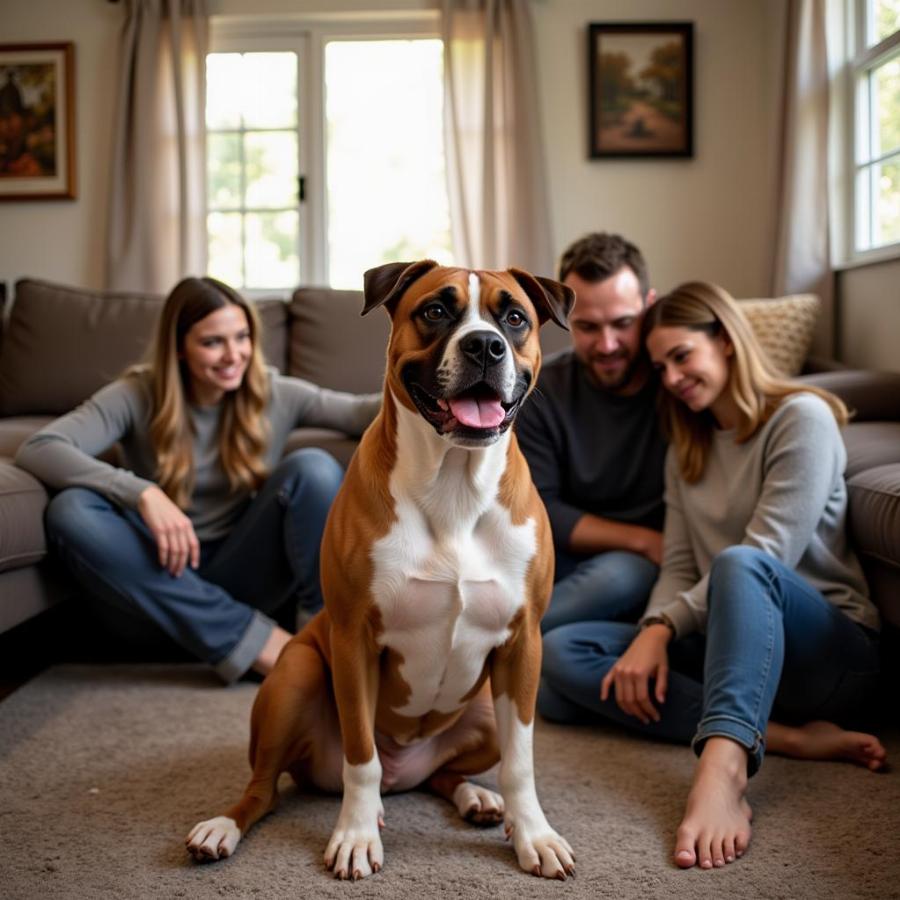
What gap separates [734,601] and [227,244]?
3.23m

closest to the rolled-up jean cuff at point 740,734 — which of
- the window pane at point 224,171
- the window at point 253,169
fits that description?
the window at point 253,169

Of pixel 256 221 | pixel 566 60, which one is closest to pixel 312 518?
pixel 256 221

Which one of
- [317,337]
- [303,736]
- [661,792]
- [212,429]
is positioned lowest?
[661,792]

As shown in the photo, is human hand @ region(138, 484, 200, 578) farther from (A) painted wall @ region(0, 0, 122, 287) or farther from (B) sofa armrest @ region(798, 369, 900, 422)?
(A) painted wall @ region(0, 0, 122, 287)

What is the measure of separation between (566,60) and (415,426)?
3136 millimetres

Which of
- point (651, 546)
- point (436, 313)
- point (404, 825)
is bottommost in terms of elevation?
point (404, 825)

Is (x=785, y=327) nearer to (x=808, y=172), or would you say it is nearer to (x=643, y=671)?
(x=808, y=172)

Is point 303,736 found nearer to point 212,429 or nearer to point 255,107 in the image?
point 212,429

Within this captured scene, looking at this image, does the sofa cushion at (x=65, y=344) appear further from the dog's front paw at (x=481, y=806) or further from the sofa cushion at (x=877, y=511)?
the sofa cushion at (x=877, y=511)

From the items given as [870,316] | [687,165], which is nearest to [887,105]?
[870,316]

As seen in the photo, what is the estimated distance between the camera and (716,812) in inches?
58.6

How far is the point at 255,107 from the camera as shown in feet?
14.0

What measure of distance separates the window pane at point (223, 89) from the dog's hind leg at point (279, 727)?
3231 mm

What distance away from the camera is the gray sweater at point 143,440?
2.28 m
